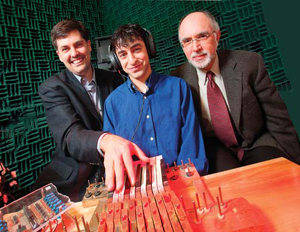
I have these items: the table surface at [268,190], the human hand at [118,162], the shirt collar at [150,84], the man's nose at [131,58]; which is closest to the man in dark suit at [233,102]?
the shirt collar at [150,84]

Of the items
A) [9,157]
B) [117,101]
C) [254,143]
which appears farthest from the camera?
[9,157]

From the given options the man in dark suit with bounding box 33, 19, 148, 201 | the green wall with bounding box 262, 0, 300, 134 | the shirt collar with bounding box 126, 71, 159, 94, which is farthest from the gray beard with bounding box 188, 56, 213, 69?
the green wall with bounding box 262, 0, 300, 134

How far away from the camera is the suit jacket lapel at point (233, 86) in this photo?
167 centimetres

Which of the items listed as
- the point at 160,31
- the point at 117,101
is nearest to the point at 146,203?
the point at 117,101

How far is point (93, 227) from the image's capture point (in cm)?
74

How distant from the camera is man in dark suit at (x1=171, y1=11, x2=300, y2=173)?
1.66 metres

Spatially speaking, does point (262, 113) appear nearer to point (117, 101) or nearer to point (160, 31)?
point (117, 101)

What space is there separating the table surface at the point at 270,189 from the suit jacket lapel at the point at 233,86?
0.69 metres

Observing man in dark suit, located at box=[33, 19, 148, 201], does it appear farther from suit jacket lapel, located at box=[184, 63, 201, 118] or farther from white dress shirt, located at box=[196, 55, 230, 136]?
white dress shirt, located at box=[196, 55, 230, 136]

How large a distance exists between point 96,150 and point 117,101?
458 millimetres

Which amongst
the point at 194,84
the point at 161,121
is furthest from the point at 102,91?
the point at 194,84

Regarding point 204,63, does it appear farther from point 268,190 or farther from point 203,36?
point 268,190

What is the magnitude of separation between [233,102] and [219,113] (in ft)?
0.48

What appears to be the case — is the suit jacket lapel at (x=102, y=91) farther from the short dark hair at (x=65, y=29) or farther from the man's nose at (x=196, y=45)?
the man's nose at (x=196, y=45)
